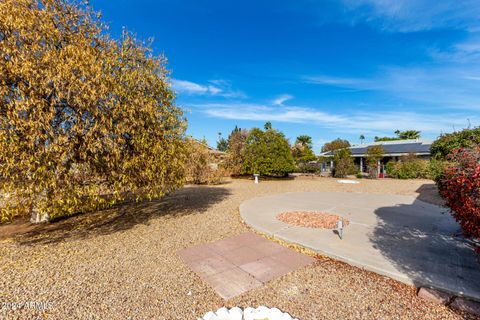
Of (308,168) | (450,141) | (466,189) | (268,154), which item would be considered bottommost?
(308,168)

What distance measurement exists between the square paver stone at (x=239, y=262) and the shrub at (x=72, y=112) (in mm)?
2468

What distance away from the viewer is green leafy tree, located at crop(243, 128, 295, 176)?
57.8 feet

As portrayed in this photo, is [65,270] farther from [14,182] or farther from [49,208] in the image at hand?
[14,182]

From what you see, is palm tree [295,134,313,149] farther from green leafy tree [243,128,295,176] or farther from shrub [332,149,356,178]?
green leafy tree [243,128,295,176]

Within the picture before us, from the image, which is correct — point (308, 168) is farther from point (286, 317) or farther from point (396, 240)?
point (286, 317)

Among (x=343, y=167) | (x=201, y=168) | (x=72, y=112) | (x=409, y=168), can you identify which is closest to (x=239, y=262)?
(x=72, y=112)

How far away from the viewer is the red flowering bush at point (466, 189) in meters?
2.59

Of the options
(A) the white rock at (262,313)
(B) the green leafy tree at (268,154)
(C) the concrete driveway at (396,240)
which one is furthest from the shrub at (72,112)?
(B) the green leafy tree at (268,154)

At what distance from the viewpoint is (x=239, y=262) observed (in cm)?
425

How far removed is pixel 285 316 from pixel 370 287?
66.3 inches

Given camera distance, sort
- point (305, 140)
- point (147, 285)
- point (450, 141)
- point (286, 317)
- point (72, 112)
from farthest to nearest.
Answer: point (305, 140) < point (450, 141) < point (72, 112) < point (147, 285) < point (286, 317)

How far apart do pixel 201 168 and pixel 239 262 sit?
11705 mm

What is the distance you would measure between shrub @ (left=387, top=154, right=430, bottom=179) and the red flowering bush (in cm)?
1723

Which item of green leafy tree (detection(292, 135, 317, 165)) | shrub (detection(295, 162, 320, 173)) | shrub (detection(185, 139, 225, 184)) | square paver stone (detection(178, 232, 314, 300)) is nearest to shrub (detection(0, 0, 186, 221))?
square paver stone (detection(178, 232, 314, 300))
